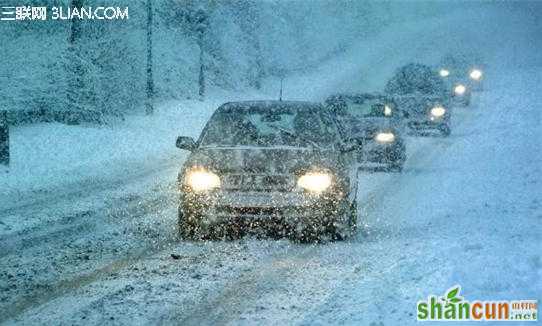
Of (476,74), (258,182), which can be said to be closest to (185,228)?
(258,182)

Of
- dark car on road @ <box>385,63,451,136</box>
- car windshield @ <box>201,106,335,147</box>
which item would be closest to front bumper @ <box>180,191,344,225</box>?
car windshield @ <box>201,106,335,147</box>

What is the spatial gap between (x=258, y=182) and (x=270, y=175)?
15 centimetres

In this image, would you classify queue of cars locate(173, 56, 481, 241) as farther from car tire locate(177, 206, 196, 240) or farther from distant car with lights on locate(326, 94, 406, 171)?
distant car with lights on locate(326, 94, 406, 171)

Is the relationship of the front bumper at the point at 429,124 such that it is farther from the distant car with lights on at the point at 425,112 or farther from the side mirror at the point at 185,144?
the side mirror at the point at 185,144

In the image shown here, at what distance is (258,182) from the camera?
8445 mm

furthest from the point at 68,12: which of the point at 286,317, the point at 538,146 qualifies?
the point at 286,317

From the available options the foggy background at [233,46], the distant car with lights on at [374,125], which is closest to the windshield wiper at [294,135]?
the distant car with lights on at [374,125]

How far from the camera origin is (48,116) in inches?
910

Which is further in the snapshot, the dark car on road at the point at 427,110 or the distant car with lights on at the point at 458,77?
the distant car with lights on at the point at 458,77

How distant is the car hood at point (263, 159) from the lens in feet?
28.0

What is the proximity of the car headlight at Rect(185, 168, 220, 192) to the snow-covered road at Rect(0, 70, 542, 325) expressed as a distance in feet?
1.99

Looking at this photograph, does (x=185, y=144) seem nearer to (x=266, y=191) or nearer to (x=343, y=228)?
(x=266, y=191)

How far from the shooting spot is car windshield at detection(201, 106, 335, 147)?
9.45 meters

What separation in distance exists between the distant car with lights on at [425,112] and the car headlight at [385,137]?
28.1ft
